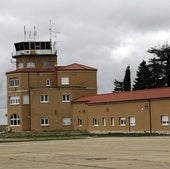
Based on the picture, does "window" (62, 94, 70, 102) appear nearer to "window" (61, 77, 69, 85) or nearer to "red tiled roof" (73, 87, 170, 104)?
"window" (61, 77, 69, 85)

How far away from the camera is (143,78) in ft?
389

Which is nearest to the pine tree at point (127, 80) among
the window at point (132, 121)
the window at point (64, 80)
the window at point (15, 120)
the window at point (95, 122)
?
the window at point (64, 80)

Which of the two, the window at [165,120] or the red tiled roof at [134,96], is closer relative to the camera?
the window at [165,120]

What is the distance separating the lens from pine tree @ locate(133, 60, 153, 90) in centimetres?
11762

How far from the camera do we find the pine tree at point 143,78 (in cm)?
11762

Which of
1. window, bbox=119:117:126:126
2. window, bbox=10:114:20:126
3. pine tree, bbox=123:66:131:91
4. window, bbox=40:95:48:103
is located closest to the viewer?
window, bbox=119:117:126:126

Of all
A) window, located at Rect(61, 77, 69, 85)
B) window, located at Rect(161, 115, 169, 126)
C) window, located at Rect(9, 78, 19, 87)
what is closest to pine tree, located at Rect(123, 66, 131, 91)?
window, located at Rect(61, 77, 69, 85)

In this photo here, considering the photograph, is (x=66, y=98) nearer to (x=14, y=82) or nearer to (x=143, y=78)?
(x=14, y=82)

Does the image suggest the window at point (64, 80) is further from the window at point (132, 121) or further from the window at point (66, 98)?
the window at point (132, 121)

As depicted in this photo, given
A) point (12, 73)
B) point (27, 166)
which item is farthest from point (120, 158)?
point (12, 73)

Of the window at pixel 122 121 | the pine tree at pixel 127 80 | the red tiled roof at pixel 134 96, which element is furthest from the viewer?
the pine tree at pixel 127 80

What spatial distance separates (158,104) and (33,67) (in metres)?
40.5

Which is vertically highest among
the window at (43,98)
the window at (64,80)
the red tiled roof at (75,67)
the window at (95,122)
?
the red tiled roof at (75,67)

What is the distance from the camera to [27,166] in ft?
78.2
